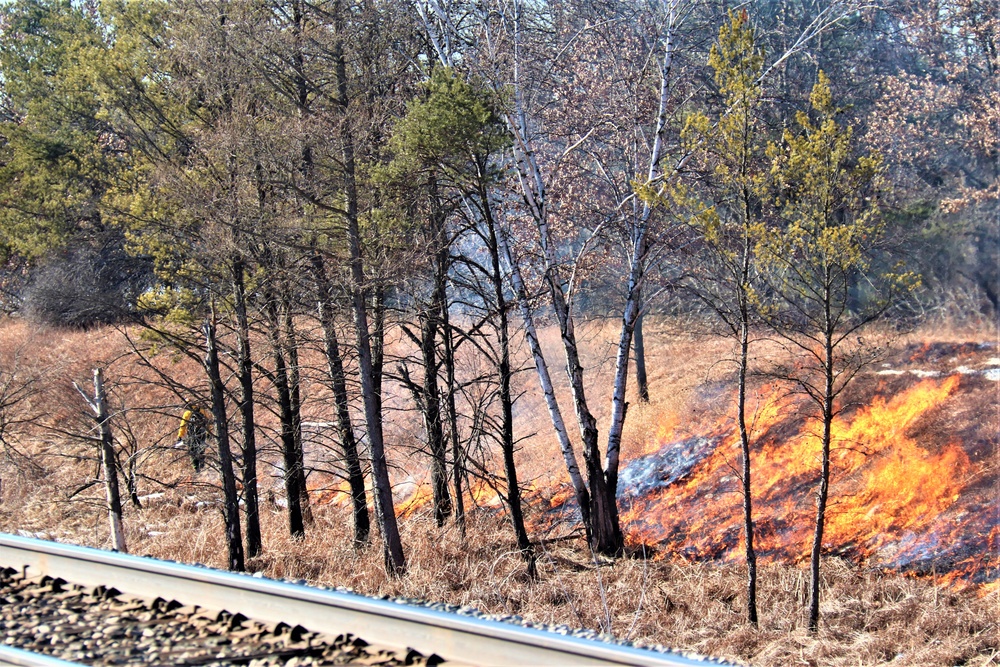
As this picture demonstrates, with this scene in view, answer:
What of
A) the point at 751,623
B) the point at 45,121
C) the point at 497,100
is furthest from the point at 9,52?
the point at 751,623

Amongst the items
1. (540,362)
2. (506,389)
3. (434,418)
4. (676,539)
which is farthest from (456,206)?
(676,539)

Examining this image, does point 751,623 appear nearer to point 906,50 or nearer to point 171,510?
point 171,510

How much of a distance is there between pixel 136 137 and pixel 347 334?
5118mm

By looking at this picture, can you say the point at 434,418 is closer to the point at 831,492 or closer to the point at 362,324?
the point at 362,324

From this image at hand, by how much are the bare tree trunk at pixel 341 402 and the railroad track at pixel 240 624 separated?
6.58 m

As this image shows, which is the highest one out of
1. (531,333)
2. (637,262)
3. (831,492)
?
(637,262)

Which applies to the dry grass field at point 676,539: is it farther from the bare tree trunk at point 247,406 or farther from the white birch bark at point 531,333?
the white birch bark at point 531,333

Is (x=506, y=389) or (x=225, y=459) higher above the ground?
(x=506, y=389)

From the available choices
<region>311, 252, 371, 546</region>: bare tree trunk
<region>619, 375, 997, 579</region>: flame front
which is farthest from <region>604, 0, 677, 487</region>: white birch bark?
<region>311, 252, 371, 546</region>: bare tree trunk

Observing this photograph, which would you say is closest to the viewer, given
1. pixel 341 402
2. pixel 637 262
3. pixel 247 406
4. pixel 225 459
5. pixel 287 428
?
pixel 225 459

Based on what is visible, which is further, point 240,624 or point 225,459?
point 225,459

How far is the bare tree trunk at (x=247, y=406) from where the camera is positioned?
13797 mm

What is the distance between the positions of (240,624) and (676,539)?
34.7 feet

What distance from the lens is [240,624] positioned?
5.71m
